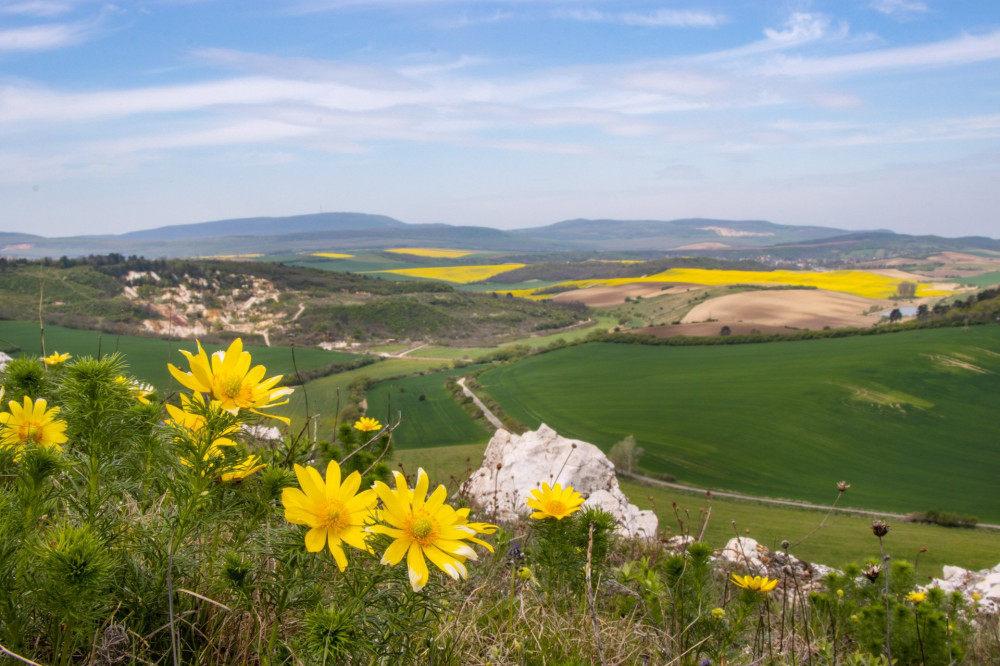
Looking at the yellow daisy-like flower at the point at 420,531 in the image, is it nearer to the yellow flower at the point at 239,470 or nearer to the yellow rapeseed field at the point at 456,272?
the yellow flower at the point at 239,470

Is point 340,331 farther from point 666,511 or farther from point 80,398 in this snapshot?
point 80,398

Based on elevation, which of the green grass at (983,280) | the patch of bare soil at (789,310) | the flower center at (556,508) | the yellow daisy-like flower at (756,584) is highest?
the green grass at (983,280)

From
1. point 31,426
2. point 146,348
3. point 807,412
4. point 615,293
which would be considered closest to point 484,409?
point 807,412

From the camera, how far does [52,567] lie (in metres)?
1.36

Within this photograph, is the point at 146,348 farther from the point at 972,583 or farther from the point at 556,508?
the point at 972,583

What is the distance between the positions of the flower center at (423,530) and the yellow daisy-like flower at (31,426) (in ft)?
3.89

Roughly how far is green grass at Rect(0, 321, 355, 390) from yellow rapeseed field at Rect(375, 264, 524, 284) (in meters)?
80.1

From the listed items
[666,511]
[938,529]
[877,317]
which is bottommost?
[938,529]

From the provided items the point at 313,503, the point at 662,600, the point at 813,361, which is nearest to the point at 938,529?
the point at 813,361

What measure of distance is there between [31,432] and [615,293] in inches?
3936

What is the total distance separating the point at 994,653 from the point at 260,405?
14.9ft

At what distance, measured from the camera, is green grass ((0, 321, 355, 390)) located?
788 inches

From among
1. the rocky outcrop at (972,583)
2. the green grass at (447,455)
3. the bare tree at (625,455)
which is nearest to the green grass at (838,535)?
the bare tree at (625,455)

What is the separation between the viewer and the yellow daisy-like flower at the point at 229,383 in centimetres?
165
